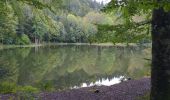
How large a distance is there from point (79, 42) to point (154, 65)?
138297 millimetres

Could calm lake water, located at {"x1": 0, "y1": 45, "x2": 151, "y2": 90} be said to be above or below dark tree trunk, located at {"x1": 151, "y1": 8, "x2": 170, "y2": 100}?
below

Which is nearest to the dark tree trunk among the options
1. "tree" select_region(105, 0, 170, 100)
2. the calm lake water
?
"tree" select_region(105, 0, 170, 100)

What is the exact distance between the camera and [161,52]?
7066 mm

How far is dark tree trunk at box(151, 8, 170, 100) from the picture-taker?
23.0 feet

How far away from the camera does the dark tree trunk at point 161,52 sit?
276 inches

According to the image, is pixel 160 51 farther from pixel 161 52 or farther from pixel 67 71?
pixel 67 71

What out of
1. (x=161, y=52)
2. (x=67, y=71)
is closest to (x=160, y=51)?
(x=161, y=52)

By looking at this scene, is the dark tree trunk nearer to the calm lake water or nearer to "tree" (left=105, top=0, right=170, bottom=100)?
"tree" (left=105, top=0, right=170, bottom=100)

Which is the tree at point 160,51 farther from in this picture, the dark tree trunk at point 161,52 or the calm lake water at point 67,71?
the calm lake water at point 67,71

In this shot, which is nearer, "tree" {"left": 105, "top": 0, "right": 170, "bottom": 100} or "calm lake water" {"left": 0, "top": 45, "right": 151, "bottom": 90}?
"tree" {"left": 105, "top": 0, "right": 170, "bottom": 100}

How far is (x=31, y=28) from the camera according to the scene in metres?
112

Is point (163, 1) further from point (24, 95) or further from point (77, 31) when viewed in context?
point (77, 31)

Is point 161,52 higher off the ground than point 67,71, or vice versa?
point 161,52

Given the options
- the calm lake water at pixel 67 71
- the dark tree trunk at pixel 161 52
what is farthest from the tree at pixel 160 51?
the calm lake water at pixel 67 71
